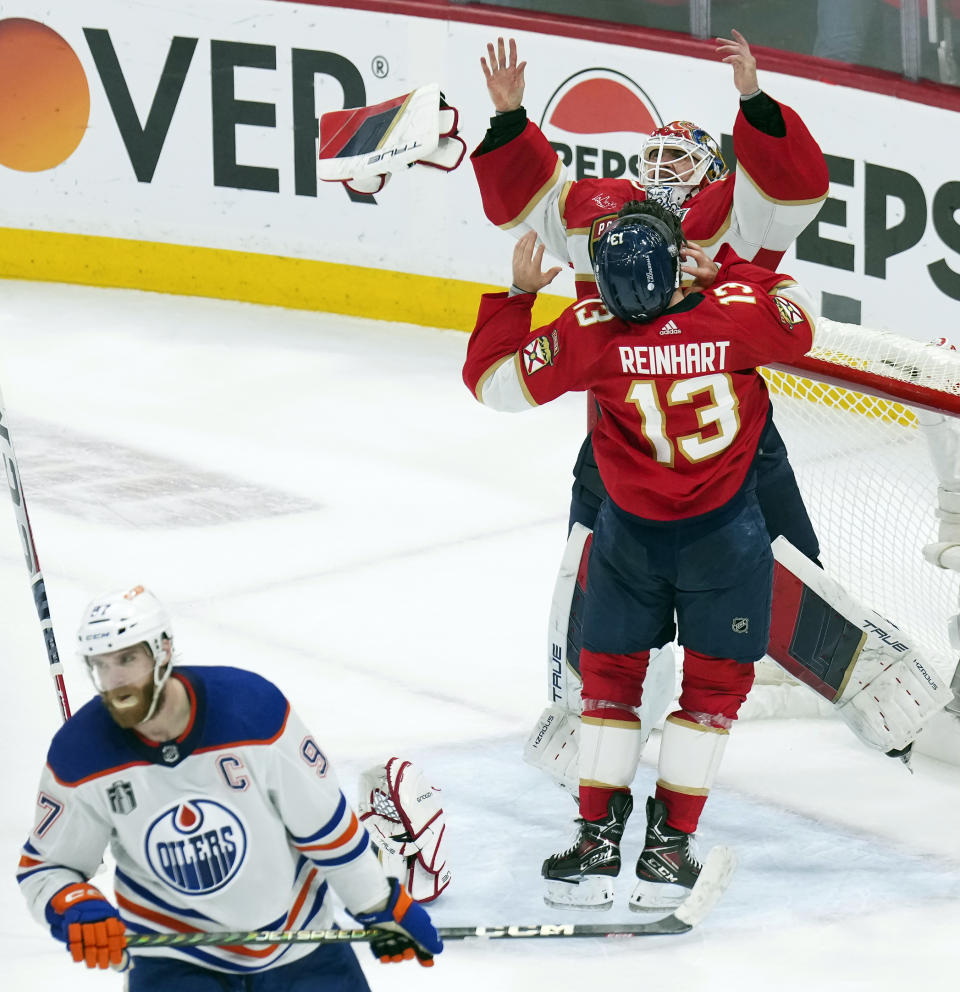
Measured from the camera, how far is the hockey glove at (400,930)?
2.62 metres

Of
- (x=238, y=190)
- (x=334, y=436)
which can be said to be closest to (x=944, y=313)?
(x=334, y=436)

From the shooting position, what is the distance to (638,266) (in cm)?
328

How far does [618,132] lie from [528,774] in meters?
3.48

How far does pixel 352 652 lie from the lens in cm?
499

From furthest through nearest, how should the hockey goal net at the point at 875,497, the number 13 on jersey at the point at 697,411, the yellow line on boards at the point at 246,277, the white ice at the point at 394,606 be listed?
the yellow line on boards at the point at 246,277 → the hockey goal net at the point at 875,497 → the white ice at the point at 394,606 → the number 13 on jersey at the point at 697,411

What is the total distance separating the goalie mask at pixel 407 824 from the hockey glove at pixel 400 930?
3.21ft

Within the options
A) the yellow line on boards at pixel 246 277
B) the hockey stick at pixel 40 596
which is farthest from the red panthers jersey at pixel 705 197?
the yellow line on boards at pixel 246 277

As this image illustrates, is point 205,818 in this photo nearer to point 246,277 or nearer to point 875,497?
point 875,497

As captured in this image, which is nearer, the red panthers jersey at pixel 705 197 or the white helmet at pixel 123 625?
the white helmet at pixel 123 625

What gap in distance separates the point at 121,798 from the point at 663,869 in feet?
4.46

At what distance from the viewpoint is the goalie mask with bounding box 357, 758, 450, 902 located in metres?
3.65

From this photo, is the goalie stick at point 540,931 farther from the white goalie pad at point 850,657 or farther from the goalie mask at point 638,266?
the goalie mask at point 638,266

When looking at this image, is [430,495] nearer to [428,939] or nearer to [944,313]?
[944,313]

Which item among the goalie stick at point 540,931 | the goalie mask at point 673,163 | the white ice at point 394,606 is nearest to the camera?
the goalie stick at point 540,931
